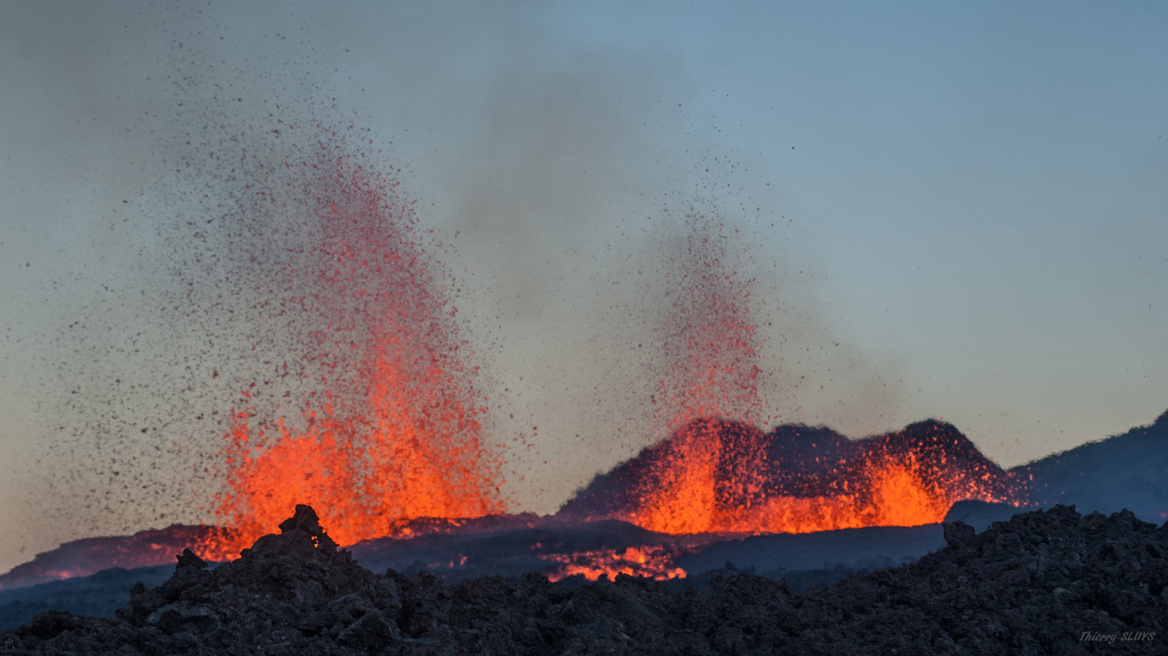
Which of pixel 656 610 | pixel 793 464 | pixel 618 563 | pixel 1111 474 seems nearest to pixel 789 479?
pixel 793 464

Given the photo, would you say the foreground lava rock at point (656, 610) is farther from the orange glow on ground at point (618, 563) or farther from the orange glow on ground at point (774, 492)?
the orange glow on ground at point (774, 492)

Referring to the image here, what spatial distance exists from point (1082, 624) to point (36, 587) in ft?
102

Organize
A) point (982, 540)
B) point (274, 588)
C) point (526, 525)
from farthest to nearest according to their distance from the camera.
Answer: point (526, 525) → point (982, 540) → point (274, 588)

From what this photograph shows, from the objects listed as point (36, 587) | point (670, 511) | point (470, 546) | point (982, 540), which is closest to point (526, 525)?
point (470, 546)

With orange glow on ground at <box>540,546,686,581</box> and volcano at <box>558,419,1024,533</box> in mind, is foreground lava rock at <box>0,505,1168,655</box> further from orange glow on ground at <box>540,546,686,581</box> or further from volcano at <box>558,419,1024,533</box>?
volcano at <box>558,419,1024,533</box>

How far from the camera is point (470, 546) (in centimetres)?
2775

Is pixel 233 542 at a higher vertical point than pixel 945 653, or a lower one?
higher

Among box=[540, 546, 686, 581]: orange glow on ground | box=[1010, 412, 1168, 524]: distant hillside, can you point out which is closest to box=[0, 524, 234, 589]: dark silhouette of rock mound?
box=[540, 546, 686, 581]: orange glow on ground

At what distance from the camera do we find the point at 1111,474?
39750mm

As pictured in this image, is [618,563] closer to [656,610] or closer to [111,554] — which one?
[656,610]

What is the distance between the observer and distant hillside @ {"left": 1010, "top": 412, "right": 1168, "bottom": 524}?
37500 mm

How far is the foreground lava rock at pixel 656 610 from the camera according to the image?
1163cm

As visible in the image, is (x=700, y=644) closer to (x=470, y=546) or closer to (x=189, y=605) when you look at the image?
(x=189, y=605)

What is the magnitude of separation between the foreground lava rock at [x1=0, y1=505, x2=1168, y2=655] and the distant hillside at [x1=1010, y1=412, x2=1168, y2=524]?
24953 millimetres
